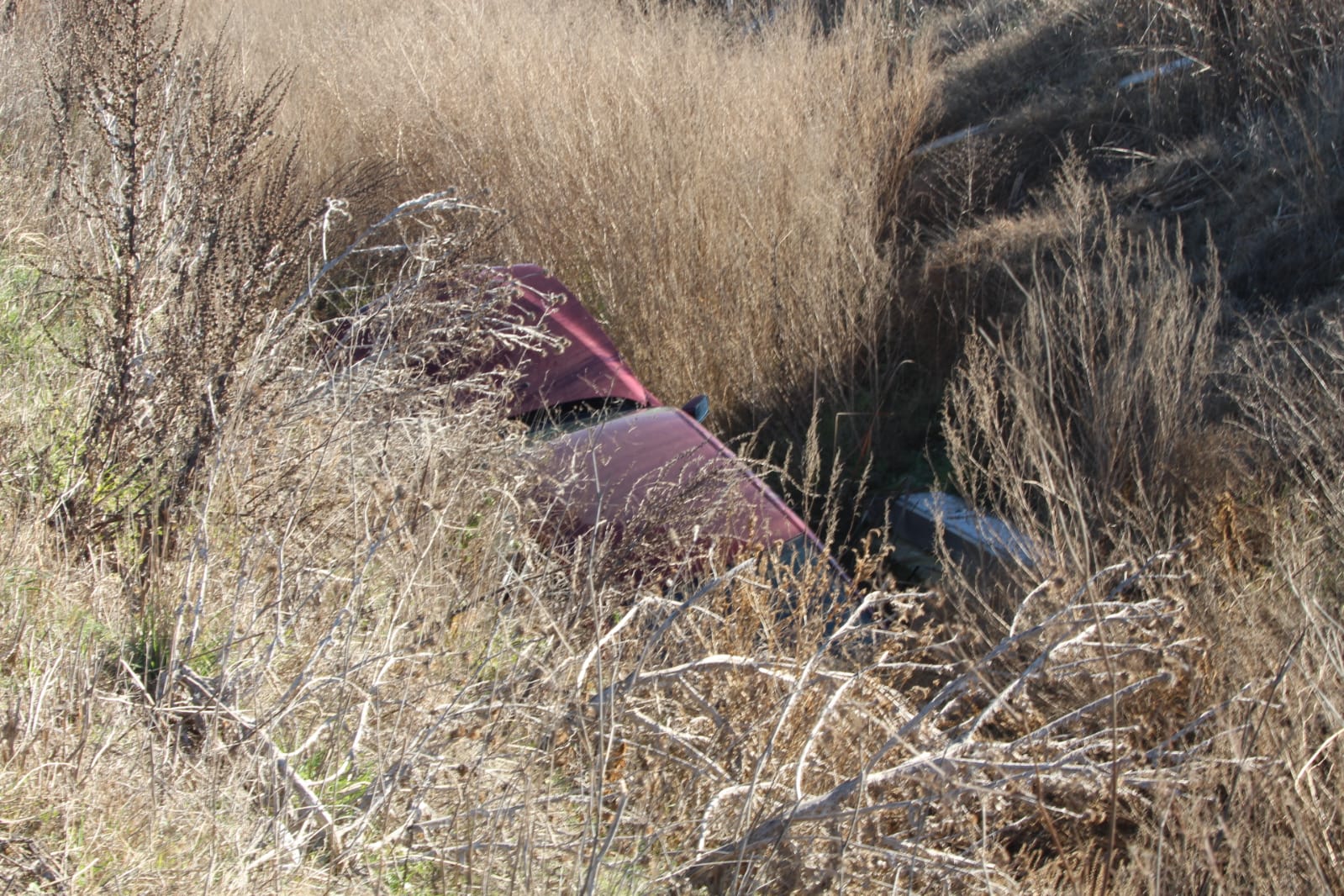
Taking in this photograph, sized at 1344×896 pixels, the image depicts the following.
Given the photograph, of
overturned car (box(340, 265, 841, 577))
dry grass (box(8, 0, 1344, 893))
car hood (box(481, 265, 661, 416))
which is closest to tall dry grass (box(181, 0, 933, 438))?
dry grass (box(8, 0, 1344, 893))

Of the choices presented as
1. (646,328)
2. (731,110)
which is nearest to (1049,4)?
(731,110)

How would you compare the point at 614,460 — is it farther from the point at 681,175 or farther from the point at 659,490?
the point at 681,175

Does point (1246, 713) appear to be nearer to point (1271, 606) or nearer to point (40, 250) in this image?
point (1271, 606)

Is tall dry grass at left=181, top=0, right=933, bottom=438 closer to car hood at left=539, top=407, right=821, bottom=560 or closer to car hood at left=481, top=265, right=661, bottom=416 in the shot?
car hood at left=481, top=265, right=661, bottom=416

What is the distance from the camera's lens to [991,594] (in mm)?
3695

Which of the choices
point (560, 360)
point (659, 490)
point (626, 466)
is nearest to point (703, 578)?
point (659, 490)

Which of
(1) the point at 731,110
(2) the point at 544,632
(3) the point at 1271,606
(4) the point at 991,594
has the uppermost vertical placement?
(1) the point at 731,110

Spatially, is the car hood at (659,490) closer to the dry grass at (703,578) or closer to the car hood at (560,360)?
the dry grass at (703,578)

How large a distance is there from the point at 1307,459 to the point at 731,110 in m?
4.02

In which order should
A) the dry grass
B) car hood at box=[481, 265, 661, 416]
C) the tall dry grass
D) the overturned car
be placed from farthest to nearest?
the tall dry grass, car hood at box=[481, 265, 661, 416], the overturned car, the dry grass

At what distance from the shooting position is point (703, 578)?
3307mm

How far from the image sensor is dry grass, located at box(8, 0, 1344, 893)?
85.3 inches

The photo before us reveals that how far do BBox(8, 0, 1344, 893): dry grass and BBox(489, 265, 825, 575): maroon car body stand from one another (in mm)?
167

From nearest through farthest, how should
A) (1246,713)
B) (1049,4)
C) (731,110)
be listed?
(1246,713) → (731,110) → (1049,4)
